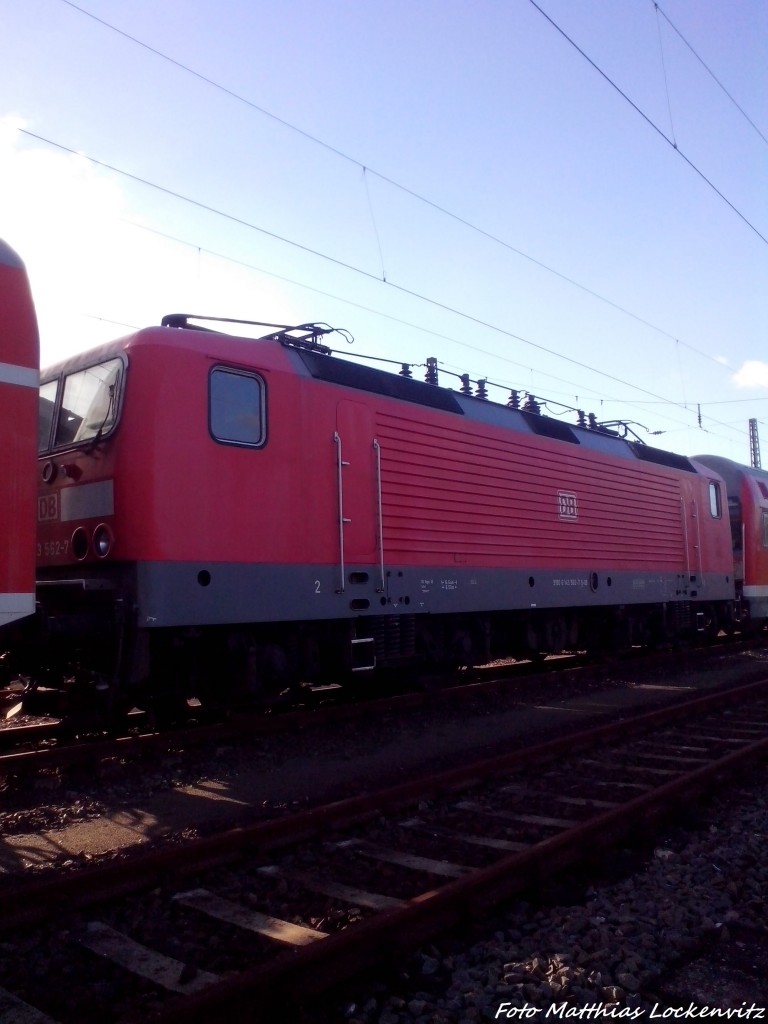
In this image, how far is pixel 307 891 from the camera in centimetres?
478

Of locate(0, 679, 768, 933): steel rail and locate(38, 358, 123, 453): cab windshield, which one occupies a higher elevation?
locate(38, 358, 123, 453): cab windshield

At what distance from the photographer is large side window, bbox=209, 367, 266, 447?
27.1 ft

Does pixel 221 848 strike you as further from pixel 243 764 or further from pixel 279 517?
pixel 279 517

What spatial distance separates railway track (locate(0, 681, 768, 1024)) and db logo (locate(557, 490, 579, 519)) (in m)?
6.36

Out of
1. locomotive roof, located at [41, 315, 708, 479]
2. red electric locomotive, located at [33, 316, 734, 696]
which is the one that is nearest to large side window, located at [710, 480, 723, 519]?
locomotive roof, located at [41, 315, 708, 479]

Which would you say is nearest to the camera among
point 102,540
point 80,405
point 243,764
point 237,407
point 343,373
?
point 102,540

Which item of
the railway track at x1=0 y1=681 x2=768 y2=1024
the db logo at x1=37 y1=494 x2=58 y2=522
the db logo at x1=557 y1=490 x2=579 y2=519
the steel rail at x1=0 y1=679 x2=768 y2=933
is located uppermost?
the db logo at x1=557 y1=490 x2=579 y2=519

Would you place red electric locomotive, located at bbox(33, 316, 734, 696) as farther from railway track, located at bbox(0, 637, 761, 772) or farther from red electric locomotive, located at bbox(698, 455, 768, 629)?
red electric locomotive, located at bbox(698, 455, 768, 629)

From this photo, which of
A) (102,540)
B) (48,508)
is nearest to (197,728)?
(102,540)

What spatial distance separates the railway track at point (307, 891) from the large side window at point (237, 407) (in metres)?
3.70

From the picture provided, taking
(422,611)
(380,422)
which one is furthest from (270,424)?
(422,611)

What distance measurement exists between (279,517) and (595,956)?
18.0ft

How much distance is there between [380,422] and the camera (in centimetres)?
1017

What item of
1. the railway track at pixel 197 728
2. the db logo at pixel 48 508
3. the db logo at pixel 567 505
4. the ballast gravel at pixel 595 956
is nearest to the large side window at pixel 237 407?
the db logo at pixel 48 508
